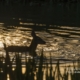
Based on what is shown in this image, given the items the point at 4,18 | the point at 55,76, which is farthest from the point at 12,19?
the point at 55,76

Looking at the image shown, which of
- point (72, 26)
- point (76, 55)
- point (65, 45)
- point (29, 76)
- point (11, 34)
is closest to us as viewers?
point (29, 76)

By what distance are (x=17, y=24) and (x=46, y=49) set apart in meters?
4.27

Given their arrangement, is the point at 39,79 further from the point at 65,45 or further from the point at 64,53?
the point at 65,45

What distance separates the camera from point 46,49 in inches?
345

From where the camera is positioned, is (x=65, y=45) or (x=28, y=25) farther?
(x=28, y=25)

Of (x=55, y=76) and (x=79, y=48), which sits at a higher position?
(x=55, y=76)

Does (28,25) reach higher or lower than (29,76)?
lower

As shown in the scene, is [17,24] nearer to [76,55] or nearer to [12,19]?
[12,19]

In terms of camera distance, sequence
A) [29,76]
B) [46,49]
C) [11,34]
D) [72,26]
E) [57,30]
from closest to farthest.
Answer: [29,76] < [46,49] < [11,34] < [57,30] < [72,26]

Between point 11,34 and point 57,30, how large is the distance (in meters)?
1.50

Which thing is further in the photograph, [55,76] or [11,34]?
[11,34]

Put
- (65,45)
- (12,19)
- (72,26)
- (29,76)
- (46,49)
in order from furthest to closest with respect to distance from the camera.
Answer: (12,19) < (72,26) < (65,45) < (46,49) < (29,76)

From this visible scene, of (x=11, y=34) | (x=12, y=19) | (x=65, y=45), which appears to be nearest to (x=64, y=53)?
(x=65, y=45)

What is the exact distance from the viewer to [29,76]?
4.23m
